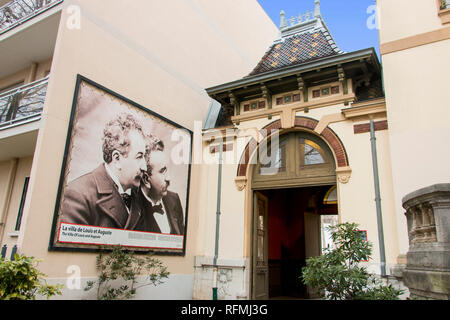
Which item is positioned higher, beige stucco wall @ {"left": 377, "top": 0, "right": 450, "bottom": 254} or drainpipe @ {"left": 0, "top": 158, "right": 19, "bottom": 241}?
beige stucco wall @ {"left": 377, "top": 0, "right": 450, "bottom": 254}

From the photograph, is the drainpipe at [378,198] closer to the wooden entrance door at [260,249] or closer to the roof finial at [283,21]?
the wooden entrance door at [260,249]

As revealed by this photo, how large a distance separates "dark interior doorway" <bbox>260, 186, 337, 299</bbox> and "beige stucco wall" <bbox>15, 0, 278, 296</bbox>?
401 centimetres

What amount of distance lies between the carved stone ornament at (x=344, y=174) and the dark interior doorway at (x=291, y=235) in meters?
4.24

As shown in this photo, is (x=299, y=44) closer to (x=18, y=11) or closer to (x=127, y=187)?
(x=127, y=187)

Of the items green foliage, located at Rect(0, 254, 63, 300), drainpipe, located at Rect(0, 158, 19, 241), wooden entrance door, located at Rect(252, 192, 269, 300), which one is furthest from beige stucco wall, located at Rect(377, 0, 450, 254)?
drainpipe, located at Rect(0, 158, 19, 241)

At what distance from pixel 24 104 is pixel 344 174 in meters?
7.81

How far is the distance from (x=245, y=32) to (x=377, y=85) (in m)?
8.51

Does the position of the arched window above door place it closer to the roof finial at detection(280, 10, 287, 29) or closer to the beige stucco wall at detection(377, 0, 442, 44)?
the beige stucco wall at detection(377, 0, 442, 44)

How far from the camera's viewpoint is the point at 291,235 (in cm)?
1389

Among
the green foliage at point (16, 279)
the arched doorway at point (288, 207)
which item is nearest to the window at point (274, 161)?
the arched doorway at point (288, 207)

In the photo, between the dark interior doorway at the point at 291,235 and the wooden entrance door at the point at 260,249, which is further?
the dark interior doorway at the point at 291,235

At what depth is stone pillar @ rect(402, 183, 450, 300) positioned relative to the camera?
11.8 feet

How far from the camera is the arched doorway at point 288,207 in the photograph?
9.13 meters

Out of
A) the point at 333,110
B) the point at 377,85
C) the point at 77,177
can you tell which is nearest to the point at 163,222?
the point at 77,177
